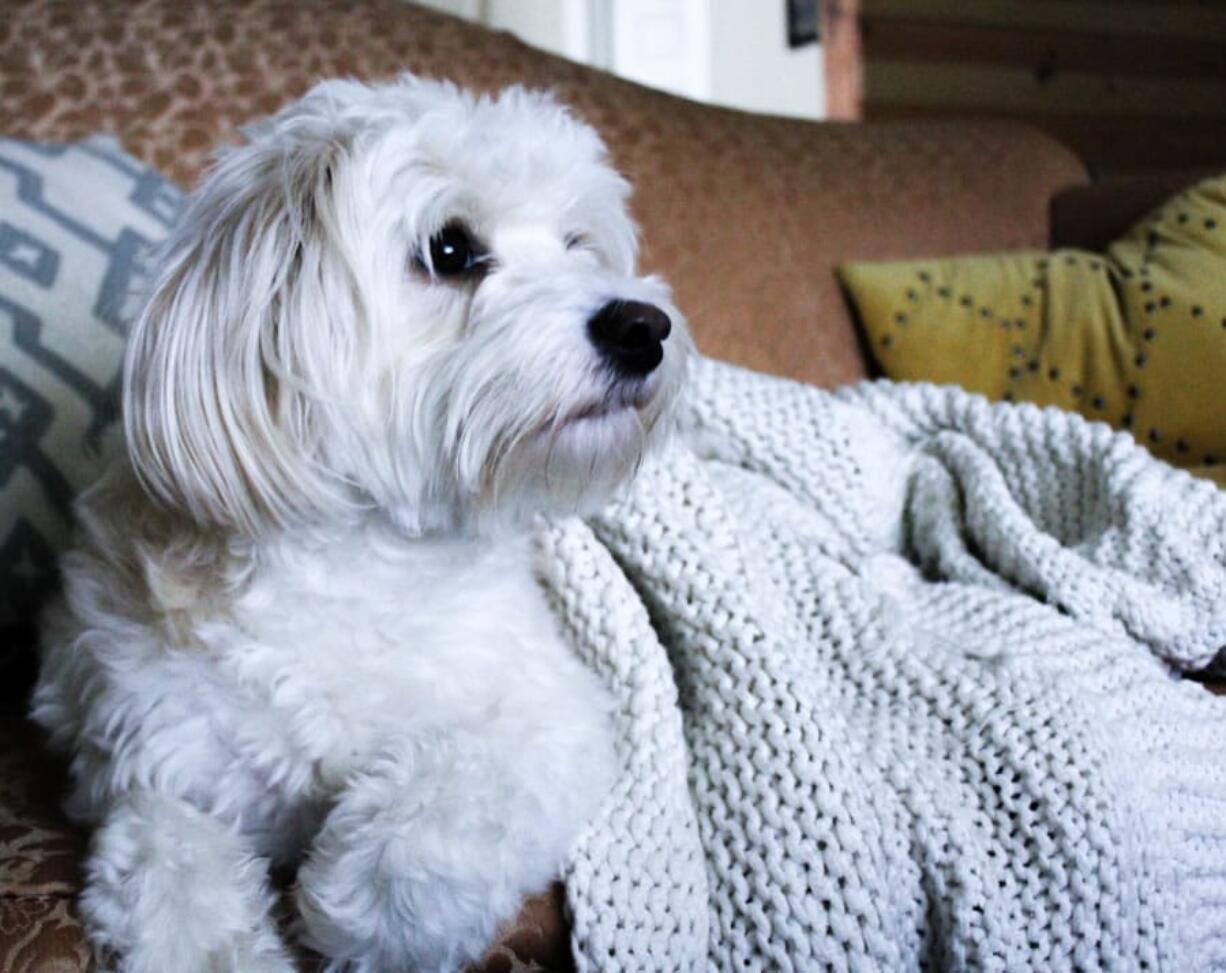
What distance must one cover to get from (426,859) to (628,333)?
41 centimetres

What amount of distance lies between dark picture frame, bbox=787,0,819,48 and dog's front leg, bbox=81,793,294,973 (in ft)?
10.0

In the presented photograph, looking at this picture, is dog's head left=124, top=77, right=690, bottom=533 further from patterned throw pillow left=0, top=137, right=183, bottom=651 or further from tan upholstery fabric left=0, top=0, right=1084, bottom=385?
tan upholstery fabric left=0, top=0, right=1084, bottom=385

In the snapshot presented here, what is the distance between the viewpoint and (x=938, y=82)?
346 centimetres

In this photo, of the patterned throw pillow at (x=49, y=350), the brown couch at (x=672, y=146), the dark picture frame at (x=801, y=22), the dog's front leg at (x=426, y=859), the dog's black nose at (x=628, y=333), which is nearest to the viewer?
the dog's front leg at (x=426, y=859)

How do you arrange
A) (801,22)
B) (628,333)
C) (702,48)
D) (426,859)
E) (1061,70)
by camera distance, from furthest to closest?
(1061,70)
(702,48)
(801,22)
(628,333)
(426,859)

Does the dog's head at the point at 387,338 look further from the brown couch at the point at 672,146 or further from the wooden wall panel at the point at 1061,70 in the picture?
the wooden wall panel at the point at 1061,70

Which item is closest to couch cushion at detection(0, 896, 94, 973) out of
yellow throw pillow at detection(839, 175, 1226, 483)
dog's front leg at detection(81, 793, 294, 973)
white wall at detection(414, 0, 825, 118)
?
dog's front leg at detection(81, 793, 294, 973)

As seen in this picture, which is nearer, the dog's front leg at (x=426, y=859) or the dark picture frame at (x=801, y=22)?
the dog's front leg at (x=426, y=859)

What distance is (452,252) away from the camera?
2.93 ft

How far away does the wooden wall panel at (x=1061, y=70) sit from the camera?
334 cm

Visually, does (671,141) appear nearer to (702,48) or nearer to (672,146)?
(672,146)

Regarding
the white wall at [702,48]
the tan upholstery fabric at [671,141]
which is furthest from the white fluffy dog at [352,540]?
the white wall at [702,48]

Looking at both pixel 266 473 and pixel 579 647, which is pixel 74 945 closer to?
pixel 266 473

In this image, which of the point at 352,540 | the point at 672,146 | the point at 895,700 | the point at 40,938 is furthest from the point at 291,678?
the point at 672,146
